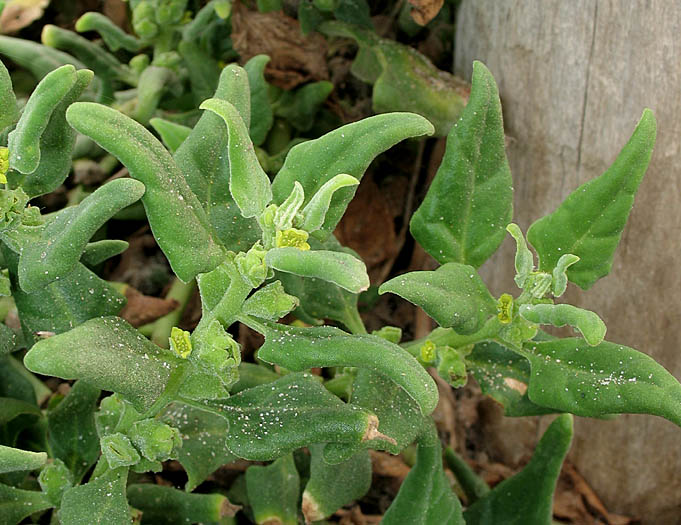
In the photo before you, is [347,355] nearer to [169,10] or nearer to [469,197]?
[469,197]

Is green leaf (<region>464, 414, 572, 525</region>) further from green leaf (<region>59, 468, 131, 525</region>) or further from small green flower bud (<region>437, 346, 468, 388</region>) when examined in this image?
green leaf (<region>59, 468, 131, 525</region>)

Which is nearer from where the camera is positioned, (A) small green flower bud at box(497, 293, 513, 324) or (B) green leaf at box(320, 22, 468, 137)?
(A) small green flower bud at box(497, 293, 513, 324)

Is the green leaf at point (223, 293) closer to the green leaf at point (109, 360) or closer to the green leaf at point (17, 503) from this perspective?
the green leaf at point (109, 360)

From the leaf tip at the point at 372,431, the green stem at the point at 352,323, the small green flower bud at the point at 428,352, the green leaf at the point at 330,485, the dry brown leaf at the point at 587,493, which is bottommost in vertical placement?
the dry brown leaf at the point at 587,493

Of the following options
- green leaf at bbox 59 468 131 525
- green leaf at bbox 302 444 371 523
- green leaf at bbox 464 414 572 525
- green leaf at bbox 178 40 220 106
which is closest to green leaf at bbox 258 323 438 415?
green leaf at bbox 59 468 131 525

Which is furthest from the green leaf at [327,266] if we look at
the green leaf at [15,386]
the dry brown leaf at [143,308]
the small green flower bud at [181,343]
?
the dry brown leaf at [143,308]

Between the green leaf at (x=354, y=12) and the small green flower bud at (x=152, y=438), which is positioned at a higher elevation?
the green leaf at (x=354, y=12)

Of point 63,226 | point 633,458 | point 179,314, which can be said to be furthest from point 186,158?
point 633,458
